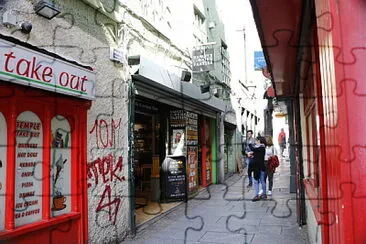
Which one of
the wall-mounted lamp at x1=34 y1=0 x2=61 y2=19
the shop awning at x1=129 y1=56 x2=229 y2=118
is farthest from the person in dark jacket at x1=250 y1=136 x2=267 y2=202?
the wall-mounted lamp at x1=34 y1=0 x2=61 y2=19

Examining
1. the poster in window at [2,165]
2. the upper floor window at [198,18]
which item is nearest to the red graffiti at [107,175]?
the poster in window at [2,165]

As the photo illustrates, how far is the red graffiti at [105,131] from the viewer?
3.93 meters

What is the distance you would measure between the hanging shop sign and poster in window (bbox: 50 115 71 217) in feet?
14.5

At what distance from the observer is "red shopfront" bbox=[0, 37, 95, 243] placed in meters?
2.85

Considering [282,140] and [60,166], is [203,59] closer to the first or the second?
[60,166]

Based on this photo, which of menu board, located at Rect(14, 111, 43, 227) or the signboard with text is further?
the signboard with text

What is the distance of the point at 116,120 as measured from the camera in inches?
171

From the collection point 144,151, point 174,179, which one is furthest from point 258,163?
point 144,151

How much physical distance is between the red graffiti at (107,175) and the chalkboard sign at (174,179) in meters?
2.10

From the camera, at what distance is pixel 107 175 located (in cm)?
412

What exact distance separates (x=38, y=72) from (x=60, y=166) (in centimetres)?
92

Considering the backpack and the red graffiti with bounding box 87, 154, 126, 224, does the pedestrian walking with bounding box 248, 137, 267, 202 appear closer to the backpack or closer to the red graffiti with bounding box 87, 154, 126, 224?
the backpack

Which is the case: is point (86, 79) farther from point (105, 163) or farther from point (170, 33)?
point (170, 33)

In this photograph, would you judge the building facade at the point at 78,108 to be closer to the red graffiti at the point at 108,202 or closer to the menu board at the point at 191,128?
the red graffiti at the point at 108,202
